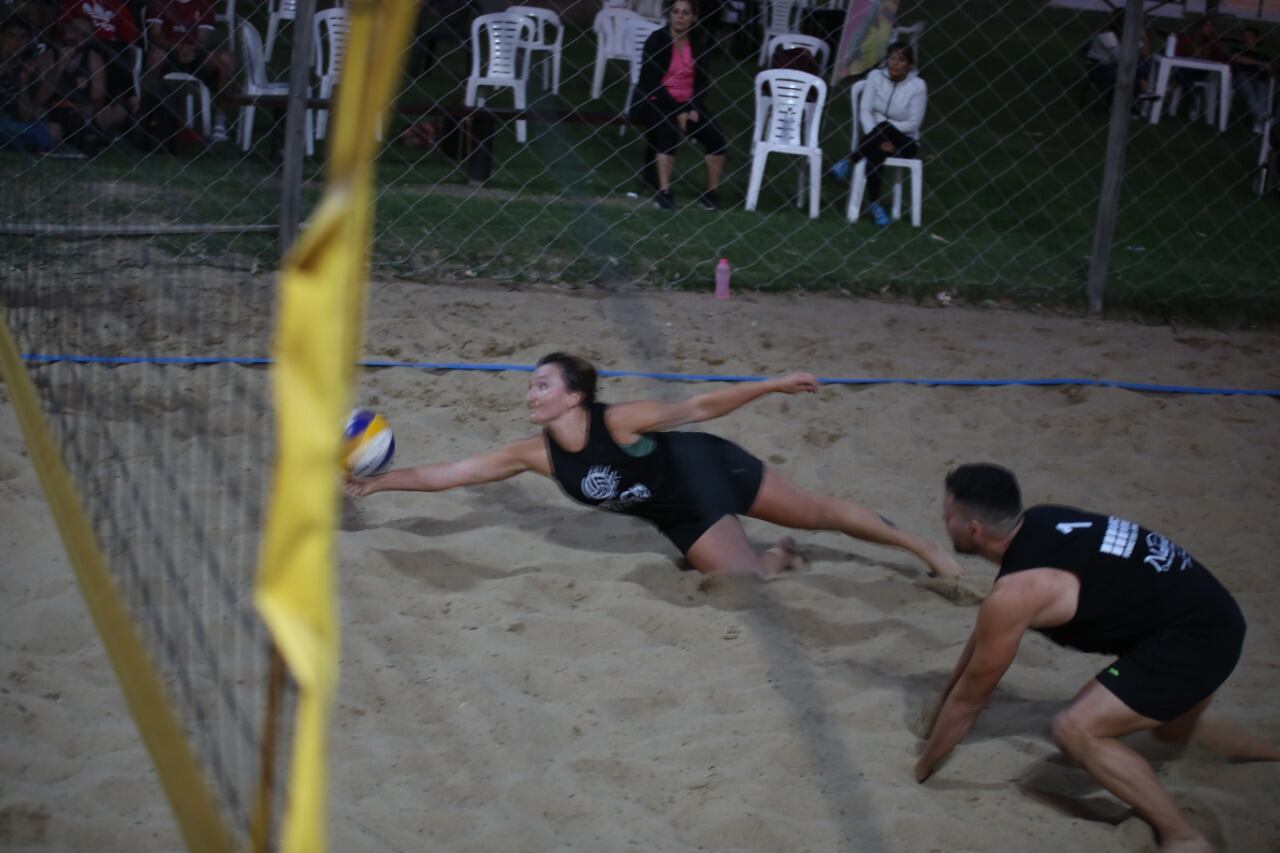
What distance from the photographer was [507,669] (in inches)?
137

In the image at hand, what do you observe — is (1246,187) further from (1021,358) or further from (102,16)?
(102,16)

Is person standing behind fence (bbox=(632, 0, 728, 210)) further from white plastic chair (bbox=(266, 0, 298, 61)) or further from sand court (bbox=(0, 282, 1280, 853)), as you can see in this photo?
white plastic chair (bbox=(266, 0, 298, 61))

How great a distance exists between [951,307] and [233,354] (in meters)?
3.57

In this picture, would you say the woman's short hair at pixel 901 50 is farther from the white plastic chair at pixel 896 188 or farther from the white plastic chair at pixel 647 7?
the white plastic chair at pixel 647 7

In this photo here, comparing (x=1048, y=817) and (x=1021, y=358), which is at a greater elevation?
(x=1021, y=358)

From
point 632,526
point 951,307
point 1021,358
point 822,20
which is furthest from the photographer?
point 822,20

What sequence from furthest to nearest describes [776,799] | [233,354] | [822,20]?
1. [822,20]
2. [233,354]
3. [776,799]

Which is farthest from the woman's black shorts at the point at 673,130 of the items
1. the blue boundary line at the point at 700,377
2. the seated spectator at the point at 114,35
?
the seated spectator at the point at 114,35

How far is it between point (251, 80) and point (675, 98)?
98.1 inches

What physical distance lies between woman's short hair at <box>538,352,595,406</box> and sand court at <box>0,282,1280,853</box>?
0.57m

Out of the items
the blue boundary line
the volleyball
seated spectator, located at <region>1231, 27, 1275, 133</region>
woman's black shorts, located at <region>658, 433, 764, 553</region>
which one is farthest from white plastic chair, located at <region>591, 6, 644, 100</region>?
the volleyball

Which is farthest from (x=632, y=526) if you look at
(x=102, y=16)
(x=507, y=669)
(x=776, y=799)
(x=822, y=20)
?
(x=822, y=20)

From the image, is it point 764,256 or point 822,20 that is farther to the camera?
point 822,20

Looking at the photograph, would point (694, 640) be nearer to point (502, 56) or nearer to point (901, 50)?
point (901, 50)
